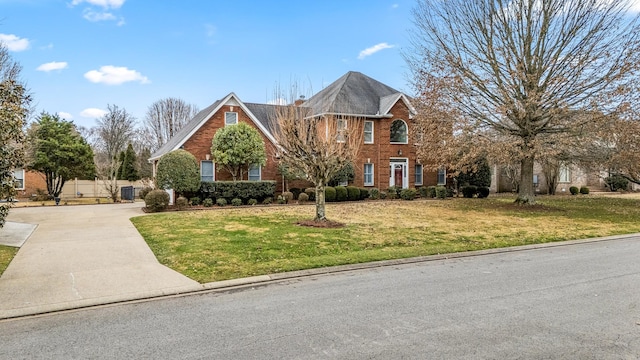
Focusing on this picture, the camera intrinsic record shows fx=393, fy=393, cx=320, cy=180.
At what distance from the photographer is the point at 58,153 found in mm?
25406

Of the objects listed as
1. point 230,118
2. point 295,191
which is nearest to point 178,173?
point 230,118

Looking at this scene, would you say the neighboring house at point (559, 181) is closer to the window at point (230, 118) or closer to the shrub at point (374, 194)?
the shrub at point (374, 194)

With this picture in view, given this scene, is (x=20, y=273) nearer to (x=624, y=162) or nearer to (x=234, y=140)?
(x=234, y=140)

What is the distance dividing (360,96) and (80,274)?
22.9 metres

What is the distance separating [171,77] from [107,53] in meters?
3.41

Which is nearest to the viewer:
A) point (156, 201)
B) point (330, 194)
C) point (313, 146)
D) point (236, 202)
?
point (313, 146)

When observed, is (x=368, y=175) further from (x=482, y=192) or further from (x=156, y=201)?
(x=156, y=201)

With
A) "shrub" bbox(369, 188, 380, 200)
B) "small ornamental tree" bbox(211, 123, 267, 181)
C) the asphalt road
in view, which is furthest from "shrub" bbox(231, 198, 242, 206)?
the asphalt road

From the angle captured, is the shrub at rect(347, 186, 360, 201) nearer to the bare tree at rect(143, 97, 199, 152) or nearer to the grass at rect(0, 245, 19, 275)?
the grass at rect(0, 245, 19, 275)

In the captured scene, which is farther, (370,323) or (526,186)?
(526,186)

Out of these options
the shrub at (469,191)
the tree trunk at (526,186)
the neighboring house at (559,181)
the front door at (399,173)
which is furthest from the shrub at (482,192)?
the tree trunk at (526,186)

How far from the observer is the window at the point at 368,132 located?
26.8 meters

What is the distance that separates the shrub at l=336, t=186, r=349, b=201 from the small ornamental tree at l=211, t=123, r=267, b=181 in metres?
4.74

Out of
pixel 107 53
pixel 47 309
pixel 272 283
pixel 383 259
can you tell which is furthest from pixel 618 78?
pixel 107 53
